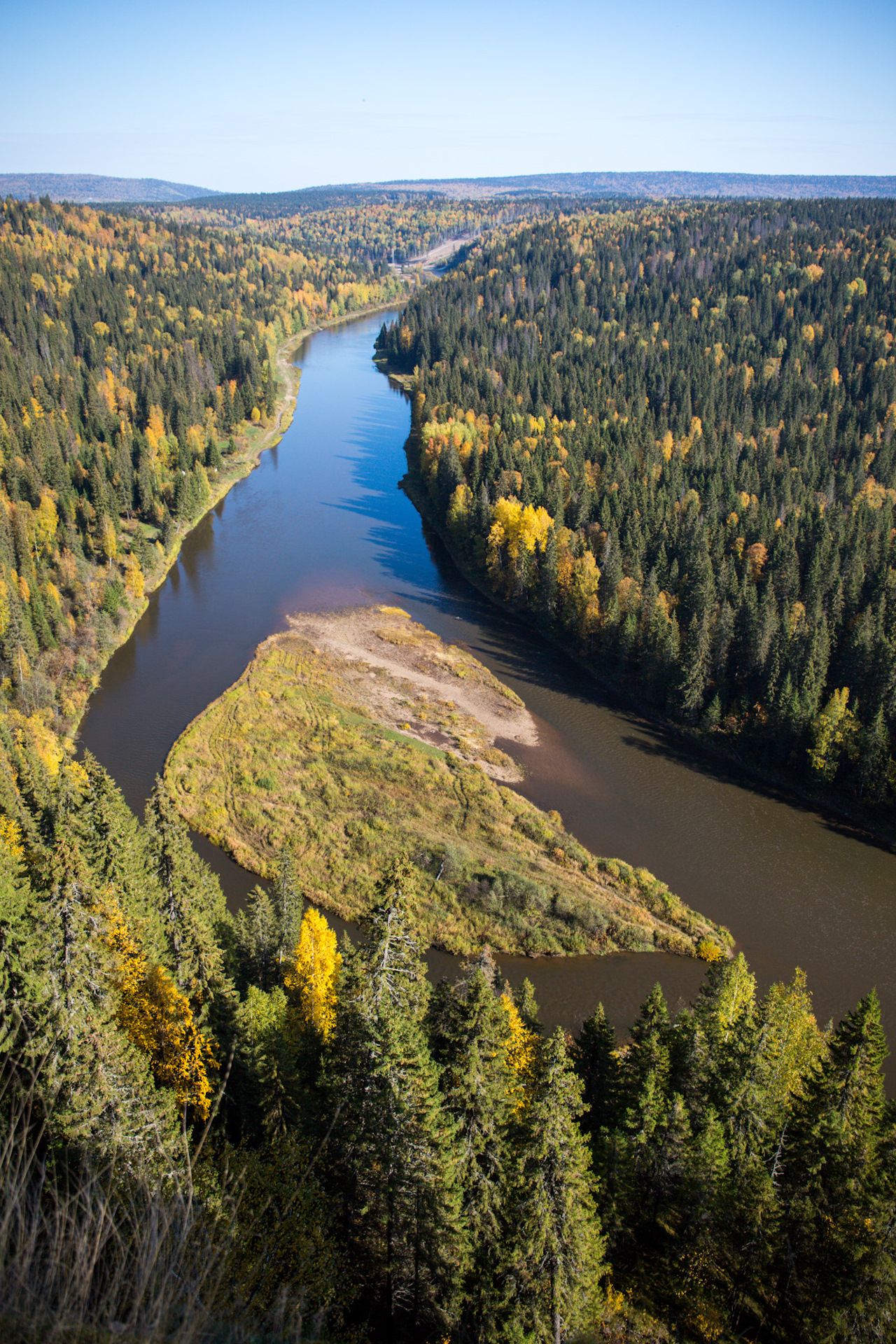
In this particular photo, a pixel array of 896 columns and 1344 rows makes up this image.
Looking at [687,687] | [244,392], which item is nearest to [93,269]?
[244,392]

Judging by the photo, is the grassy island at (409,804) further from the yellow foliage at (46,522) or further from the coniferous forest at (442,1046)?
the yellow foliage at (46,522)

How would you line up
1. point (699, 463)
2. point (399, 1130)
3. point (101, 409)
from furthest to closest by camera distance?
point (101, 409), point (699, 463), point (399, 1130)

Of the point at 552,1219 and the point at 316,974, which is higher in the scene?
the point at 552,1219

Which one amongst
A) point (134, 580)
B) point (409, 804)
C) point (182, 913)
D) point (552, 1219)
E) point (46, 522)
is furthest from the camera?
point (46, 522)

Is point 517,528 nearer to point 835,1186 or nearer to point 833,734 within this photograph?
point 833,734

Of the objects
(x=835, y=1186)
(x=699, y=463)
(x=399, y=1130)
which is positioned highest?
(x=699, y=463)

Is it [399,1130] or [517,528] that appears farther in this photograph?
[517,528]

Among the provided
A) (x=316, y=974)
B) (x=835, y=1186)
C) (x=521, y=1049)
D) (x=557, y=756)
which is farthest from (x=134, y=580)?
(x=835, y=1186)

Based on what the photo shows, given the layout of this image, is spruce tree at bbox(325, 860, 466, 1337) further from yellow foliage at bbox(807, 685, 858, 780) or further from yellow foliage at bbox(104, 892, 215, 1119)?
yellow foliage at bbox(807, 685, 858, 780)
